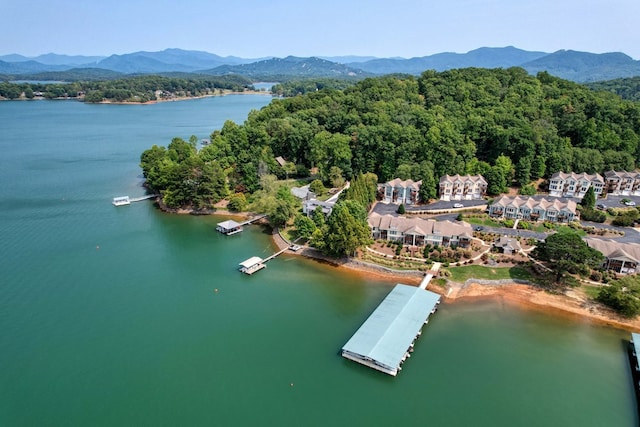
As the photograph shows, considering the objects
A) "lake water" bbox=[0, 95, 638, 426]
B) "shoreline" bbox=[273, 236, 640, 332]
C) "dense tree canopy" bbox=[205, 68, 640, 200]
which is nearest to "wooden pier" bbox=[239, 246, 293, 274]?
"lake water" bbox=[0, 95, 638, 426]

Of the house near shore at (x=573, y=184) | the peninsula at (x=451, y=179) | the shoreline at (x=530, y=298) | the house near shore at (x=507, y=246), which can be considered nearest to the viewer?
the shoreline at (x=530, y=298)

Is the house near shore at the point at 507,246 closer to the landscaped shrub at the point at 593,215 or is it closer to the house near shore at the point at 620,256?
the house near shore at the point at 620,256

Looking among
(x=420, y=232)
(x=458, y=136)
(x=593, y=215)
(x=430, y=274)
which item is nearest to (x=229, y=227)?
(x=420, y=232)

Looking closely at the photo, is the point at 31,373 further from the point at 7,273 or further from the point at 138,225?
the point at 138,225

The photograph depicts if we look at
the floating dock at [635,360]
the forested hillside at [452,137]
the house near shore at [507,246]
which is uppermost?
the forested hillside at [452,137]

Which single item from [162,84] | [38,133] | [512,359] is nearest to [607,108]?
[512,359]

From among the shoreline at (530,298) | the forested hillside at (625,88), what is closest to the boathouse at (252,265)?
the shoreline at (530,298)

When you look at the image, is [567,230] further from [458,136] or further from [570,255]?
[458,136]

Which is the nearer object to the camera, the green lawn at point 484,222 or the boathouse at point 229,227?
the green lawn at point 484,222
